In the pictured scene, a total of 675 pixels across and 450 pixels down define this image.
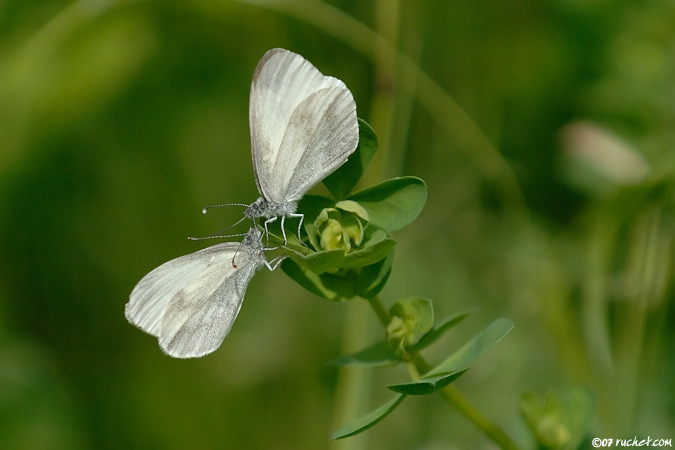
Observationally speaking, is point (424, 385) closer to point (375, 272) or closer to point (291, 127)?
point (375, 272)

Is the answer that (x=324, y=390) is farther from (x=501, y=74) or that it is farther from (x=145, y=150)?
(x=501, y=74)

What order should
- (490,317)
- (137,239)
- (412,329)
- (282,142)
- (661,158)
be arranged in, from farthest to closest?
(137,239) → (490,317) → (661,158) → (282,142) → (412,329)

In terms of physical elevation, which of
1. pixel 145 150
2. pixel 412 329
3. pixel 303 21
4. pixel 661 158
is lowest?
pixel 412 329

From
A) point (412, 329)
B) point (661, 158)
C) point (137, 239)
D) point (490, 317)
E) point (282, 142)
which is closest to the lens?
point (412, 329)

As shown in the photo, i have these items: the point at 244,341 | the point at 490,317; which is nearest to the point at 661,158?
the point at 490,317

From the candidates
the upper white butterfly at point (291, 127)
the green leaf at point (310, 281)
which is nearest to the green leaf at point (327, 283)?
the green leaf at point (310, 281)

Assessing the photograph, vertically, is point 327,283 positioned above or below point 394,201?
below

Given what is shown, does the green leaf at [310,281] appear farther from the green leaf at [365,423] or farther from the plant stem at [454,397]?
the green leaf at [365,423]

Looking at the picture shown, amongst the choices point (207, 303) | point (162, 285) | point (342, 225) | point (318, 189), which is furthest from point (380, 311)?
point (318, 189)

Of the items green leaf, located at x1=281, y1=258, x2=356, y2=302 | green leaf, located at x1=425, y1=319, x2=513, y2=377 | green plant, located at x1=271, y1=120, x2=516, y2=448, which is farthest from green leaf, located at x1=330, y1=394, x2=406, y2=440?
green leaf, located at x1=281, y1=258, x2=356, y2=302
